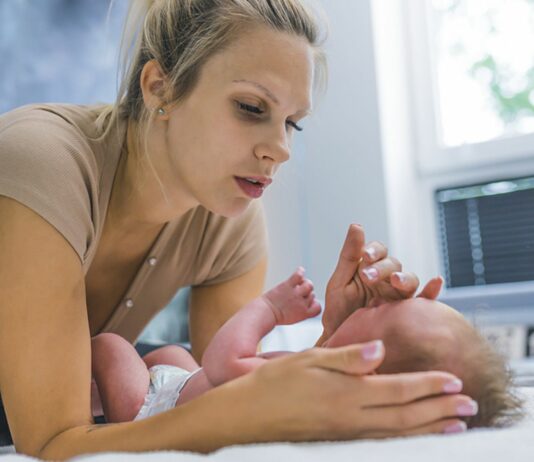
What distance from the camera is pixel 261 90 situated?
1.22m

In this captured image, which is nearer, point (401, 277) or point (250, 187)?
point (401, 277)

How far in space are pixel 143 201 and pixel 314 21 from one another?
494mm

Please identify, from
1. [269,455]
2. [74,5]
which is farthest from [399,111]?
[269,455]

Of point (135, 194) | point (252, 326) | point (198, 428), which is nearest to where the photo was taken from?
point (198, 428)

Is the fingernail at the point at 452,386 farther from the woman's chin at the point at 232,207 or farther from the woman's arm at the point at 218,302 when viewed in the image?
the woman's arm at the point at 218,302

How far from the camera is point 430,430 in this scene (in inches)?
30.7

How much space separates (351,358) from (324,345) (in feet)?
0.99

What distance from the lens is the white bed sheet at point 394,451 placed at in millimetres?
682

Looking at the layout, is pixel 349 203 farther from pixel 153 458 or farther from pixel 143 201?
pixel 153 458

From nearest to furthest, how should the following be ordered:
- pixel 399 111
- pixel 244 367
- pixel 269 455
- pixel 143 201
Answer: pixel 269 455 → pixel 244 367 → pixel 143 201 → pixel 399 111

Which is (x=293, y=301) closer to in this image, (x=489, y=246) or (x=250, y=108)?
(x=250, y=108)

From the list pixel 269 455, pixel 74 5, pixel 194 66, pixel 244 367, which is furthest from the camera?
pixel 74 5

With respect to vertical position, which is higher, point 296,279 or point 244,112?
point 244,112

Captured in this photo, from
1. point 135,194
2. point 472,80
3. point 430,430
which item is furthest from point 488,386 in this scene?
point 472,80
